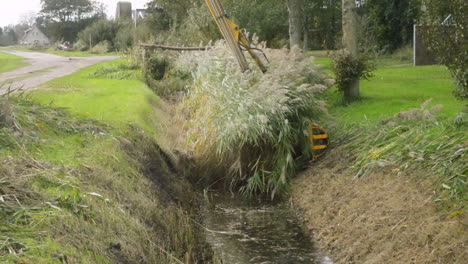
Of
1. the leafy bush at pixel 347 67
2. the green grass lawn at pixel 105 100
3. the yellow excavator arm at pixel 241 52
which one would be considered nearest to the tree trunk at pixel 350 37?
the leafy bush at pixel 347 67

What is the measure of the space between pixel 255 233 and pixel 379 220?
2.55 m

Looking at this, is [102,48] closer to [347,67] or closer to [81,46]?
[81,46]

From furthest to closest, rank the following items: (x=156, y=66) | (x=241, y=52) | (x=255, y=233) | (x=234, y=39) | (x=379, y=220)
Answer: (x=156, y=66) < (x=234, y=39) < (x=241, y=52) < (x=255, y=233) < (x=379, y=220)

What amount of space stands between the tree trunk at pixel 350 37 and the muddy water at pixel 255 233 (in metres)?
5.37

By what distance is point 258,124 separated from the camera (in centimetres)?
1205

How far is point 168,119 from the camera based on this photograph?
16594 millimetres

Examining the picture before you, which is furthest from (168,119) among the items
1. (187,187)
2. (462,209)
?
(462,209)

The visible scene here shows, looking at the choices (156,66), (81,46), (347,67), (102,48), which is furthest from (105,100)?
(81,46)

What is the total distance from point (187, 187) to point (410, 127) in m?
4.42

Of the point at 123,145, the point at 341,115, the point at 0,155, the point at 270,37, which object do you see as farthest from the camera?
the point at 270,37

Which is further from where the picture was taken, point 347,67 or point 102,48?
point 102,48

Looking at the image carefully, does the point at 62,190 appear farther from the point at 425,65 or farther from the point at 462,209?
the point at 425,65

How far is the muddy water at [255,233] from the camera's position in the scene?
911 cm

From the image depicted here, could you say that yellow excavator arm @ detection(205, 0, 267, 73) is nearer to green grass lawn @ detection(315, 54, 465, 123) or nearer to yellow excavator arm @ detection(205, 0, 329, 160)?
yellow excavator arm @ detection(205, 0, 329, 160)
